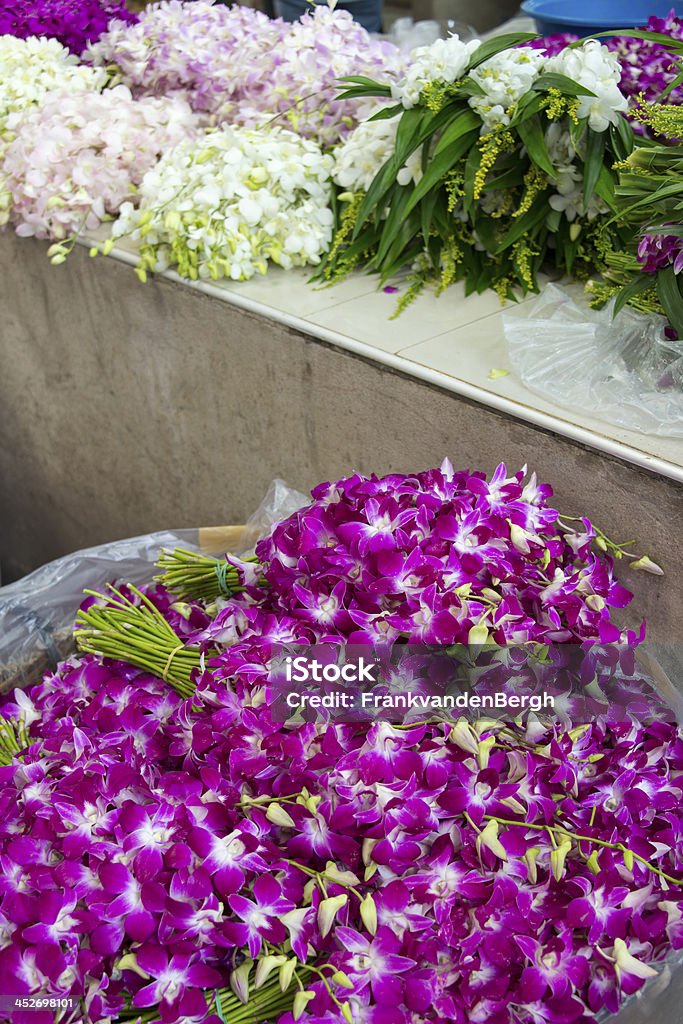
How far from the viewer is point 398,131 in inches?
64.2

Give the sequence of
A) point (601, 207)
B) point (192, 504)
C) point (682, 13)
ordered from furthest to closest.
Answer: point (682, 13), point (192, 504), point (601, 207)

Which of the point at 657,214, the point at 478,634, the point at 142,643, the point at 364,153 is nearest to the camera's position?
the point at 478,634

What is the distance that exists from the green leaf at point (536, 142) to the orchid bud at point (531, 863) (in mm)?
1015

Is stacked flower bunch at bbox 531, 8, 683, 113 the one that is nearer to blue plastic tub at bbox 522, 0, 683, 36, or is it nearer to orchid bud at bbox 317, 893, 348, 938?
blue plastic tub at bbox 522, 0, 683, 36

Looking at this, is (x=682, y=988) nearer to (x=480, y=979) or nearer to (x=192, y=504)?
(x=480, y=979)

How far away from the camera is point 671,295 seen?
4.12 ft

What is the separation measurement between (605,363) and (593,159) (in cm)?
35

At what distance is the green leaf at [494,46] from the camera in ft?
5.16

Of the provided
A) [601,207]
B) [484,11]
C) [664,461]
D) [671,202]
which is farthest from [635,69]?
[484,11]

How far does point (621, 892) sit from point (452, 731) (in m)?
0.19

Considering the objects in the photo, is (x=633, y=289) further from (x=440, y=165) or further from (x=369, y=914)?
(x=369, y=914)

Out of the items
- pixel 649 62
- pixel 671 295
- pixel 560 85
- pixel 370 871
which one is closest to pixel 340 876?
pixel 370 871

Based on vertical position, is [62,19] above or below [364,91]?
above

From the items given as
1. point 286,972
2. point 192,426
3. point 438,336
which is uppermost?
point 438,336
